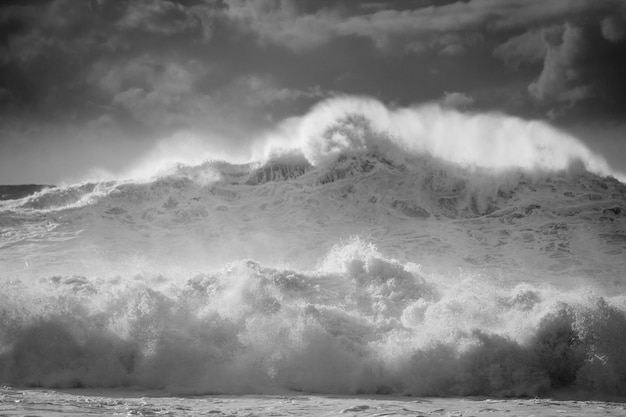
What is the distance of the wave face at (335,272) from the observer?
36.8ft

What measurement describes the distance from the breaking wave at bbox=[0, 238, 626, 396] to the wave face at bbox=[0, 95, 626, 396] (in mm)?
36

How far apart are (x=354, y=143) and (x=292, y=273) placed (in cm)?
1577

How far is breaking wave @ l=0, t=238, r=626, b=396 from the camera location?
11.0 metres

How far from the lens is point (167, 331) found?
1184 cm

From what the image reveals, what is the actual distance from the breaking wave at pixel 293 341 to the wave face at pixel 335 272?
0.04 metres

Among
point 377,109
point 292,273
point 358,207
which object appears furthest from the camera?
point 377,109

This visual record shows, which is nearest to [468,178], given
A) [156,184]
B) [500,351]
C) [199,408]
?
[156,184]

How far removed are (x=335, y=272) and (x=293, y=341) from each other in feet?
13.9

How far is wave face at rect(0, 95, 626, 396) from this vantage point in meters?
11.2

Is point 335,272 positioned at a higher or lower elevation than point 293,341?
higher

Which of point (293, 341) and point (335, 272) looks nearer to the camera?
point (293, 341)

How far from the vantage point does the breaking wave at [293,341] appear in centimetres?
1095

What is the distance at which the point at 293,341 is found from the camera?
1173cm

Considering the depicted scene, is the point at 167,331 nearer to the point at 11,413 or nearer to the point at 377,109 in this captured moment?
the point at 11,413
